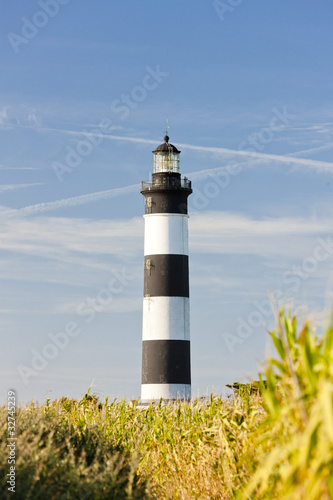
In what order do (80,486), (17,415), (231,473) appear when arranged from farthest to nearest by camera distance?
(17,415), (231,473), (80,486)

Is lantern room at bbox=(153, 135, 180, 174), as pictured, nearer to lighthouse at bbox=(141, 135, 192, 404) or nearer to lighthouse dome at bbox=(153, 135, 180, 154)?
lighthouse dome at bbox=(153, 135, 180, 154)

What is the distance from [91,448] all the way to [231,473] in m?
2.50

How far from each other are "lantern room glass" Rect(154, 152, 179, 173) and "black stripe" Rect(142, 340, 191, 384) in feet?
24.6

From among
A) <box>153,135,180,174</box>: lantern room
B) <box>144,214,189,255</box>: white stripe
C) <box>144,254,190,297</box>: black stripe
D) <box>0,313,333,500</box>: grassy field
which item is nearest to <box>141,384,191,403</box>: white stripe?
<box>144,254,190,297</box>: black stripe

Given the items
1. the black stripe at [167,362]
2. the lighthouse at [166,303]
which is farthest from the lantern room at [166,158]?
the black stripe at [167,362]

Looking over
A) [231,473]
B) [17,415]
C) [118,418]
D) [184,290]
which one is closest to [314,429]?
[231,473]

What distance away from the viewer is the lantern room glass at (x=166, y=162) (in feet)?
101

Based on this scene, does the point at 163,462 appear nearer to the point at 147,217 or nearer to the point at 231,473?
the point at 231,473

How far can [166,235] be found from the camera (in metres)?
29.0

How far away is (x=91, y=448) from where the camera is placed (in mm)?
11539

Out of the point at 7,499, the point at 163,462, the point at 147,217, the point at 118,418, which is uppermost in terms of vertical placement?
the point at 147,217

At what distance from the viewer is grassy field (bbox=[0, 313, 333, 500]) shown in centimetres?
553

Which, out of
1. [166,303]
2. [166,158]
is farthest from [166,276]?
[166,158]

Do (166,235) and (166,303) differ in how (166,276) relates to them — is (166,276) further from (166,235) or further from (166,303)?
(166,235)
